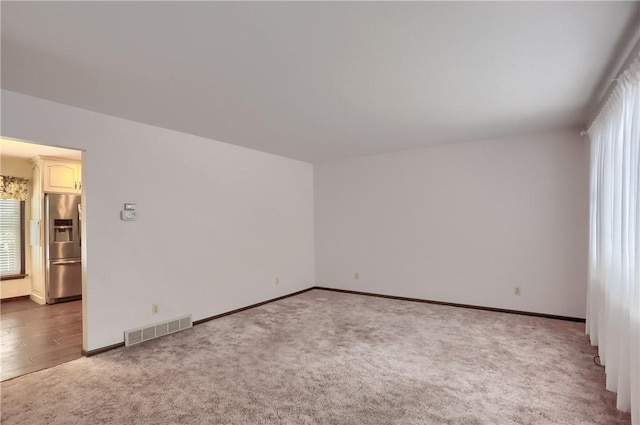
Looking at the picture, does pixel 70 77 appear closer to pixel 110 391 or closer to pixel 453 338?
pixel 110 391

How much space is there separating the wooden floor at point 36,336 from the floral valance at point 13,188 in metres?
1.83

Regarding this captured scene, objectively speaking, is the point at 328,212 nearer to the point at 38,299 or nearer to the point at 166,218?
the point at 166,218

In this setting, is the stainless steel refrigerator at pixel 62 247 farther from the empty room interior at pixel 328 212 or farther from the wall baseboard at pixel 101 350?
the wall baseboard at pixel 101 350

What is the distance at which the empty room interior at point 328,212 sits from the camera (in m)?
1.98

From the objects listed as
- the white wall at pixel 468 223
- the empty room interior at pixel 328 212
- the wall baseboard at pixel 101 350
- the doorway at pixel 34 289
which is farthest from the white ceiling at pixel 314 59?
the wall baseboard at pixel 101 350

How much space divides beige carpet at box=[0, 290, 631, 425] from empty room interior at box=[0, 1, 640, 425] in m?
0.02

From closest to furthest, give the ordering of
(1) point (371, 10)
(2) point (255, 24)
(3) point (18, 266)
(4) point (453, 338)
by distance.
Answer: (1) point (371, 10) → (2) point (255, 24) → (4) point (453, 338) → (3) point (18, 266)

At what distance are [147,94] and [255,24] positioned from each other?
1.53m

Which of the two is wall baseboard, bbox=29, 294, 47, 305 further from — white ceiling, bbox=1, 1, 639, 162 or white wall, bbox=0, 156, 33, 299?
white ceiling, bbox=1, 1, 639, 162

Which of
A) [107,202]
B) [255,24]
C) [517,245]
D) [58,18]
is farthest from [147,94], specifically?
[517,245]

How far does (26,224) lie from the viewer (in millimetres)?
5684

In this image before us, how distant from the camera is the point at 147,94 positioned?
278 centimetres

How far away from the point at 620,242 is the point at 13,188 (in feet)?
26.9

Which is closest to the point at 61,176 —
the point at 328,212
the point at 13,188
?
the point at 13,188
